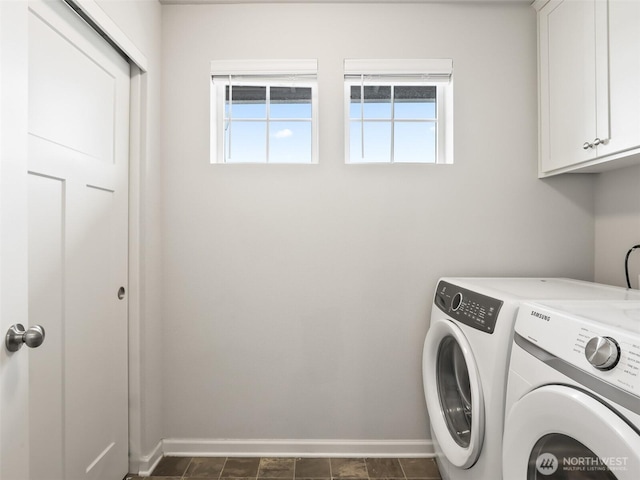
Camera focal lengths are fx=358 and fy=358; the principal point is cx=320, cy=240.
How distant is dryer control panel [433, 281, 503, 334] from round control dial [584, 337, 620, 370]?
1.37ft

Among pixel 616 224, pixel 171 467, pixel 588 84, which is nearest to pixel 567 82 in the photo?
pixel 588 84

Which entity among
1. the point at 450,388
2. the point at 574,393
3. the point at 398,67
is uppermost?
the point at 398,67

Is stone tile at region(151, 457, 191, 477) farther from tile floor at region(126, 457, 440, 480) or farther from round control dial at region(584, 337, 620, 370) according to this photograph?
round control dial at region(584, 337, 620, 370)

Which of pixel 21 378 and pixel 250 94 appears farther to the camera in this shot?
pixel 250 94

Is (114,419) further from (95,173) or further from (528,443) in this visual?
(528,443)

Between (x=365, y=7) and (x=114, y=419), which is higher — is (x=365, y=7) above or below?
above

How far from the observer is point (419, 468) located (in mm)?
1762

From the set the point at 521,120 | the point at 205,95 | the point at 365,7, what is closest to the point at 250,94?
the point at 205,95

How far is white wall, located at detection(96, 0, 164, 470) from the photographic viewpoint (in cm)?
170

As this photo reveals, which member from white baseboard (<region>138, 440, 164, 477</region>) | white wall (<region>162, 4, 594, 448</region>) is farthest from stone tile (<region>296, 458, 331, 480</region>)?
white baseboard (<region>138, 440, 164, 477</region>)

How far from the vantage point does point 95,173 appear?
1419 mm

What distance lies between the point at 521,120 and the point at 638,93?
2.07 ft

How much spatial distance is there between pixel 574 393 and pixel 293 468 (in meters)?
1.44

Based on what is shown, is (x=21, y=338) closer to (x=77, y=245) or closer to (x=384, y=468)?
(x=77, y=245)
